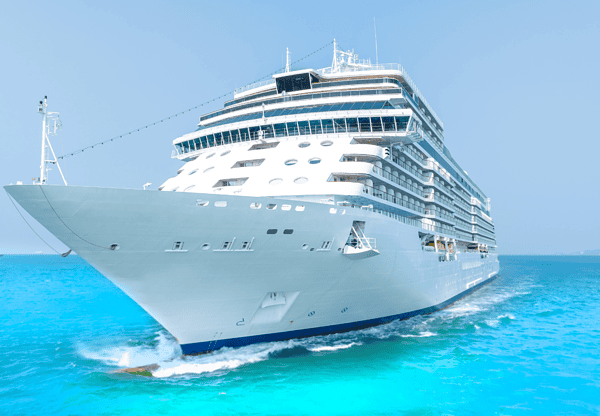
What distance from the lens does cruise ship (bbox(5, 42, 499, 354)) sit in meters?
10.2

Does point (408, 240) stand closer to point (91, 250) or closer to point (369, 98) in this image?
point (369, 98)

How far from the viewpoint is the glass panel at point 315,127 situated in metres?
18.5

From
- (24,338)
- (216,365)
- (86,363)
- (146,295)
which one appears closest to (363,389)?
(216,365)

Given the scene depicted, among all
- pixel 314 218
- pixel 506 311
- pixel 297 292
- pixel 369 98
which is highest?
pixel 369 98

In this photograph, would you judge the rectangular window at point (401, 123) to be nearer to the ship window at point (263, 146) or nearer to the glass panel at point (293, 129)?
the glass panel at point (293, 129)

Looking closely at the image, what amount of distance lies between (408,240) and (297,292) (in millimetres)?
6982

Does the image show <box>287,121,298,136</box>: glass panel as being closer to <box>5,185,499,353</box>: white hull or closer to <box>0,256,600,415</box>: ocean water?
<box>5,185,499,353</box>: white hull

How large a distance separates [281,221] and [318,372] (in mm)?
5251

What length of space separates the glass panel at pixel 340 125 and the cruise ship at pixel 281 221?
2.8 inches

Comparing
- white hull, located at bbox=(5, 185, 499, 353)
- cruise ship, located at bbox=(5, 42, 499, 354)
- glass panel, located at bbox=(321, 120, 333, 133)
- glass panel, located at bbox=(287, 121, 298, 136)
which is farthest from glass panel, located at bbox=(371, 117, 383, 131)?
white hull, located at bbox=(5, 185, 499, 353)

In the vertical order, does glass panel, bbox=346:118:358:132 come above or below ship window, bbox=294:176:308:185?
above

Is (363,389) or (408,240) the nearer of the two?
(363,389)

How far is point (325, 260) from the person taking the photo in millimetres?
13281

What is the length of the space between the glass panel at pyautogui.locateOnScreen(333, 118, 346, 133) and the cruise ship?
2.8 inches
